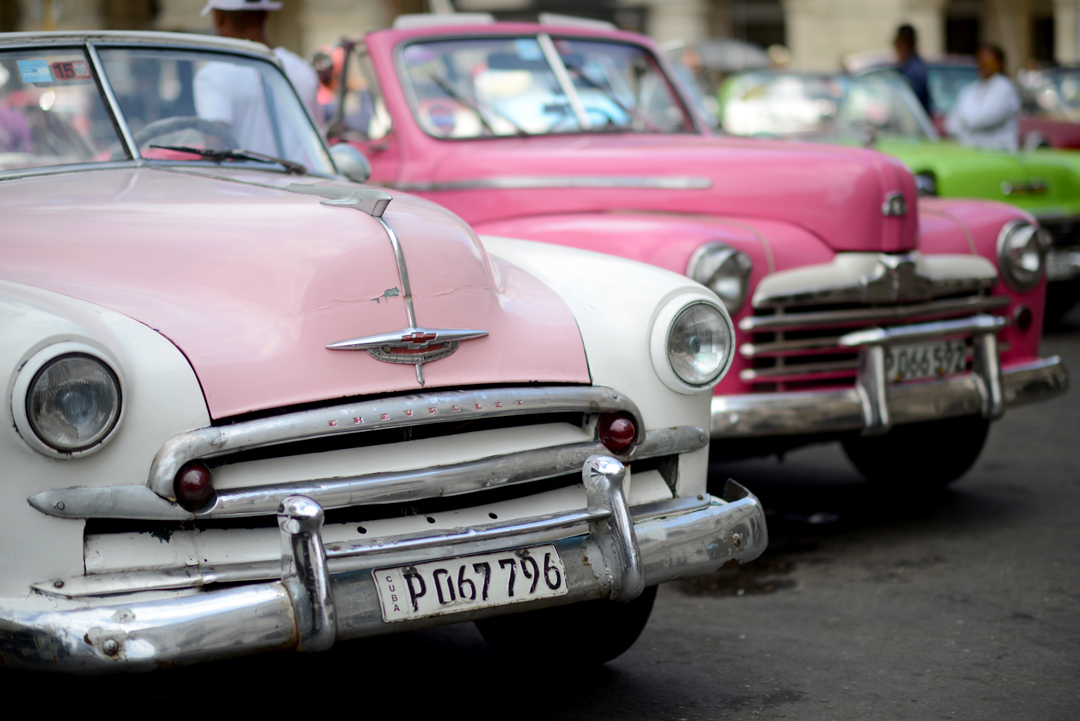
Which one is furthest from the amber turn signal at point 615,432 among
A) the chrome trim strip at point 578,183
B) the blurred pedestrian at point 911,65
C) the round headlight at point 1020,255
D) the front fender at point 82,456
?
the blurred pedestrian at point 911,65

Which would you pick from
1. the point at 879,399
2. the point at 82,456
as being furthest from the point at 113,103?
the point at 879,399

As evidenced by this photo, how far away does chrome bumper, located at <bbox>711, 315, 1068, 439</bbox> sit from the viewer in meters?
4.06

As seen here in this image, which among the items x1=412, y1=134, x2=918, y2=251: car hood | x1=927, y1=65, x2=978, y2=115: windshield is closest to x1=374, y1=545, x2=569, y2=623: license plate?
x1=412, y1=134, x2=918, y2=251: car hood

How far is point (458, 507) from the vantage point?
2574mm

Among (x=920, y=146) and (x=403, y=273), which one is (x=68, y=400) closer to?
(x=403, y=273)

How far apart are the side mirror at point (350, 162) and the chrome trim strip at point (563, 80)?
1.50m

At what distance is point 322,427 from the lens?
2332 millimetres

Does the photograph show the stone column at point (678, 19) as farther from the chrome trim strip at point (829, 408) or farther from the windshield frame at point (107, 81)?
the windshield frame at point (107, 81)

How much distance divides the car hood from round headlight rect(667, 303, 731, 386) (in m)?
1.56

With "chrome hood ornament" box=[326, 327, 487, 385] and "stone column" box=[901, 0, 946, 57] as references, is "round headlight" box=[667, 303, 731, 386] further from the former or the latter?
"stone column" box=[901, 0, 946, 57]

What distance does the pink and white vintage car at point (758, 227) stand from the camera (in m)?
4.18

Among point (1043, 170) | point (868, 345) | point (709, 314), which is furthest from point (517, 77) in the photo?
point (1043, 170)

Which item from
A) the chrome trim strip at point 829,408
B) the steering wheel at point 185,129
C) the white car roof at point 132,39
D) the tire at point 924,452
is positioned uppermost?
the white car roof at point 132,39

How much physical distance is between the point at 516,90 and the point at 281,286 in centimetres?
292
